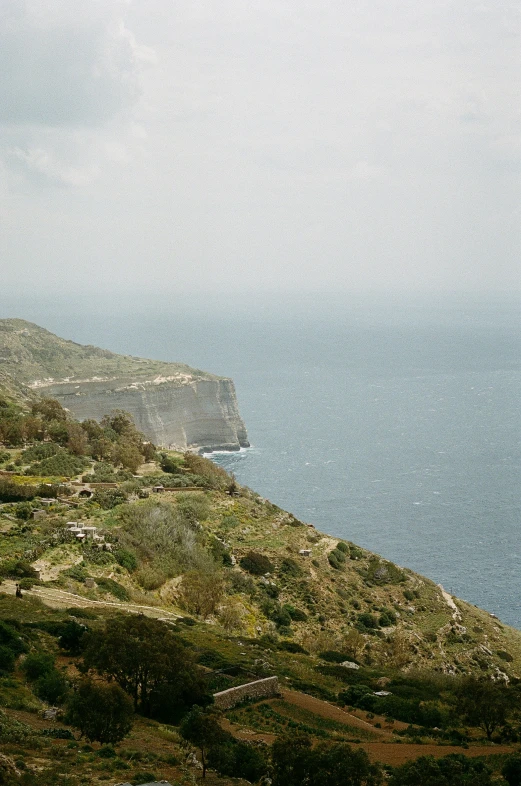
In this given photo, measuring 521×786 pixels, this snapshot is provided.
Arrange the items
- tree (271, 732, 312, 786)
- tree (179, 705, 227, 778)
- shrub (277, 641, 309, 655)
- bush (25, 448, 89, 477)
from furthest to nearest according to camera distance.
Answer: bush (25, 448, 89, 477) < shrub (277, 641, 309, 655) < tree (179, 705, 227, 778) < tree (271, 732, 312, 786)

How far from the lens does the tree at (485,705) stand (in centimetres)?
2327

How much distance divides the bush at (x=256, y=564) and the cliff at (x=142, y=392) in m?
64.5

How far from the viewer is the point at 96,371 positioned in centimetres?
11862

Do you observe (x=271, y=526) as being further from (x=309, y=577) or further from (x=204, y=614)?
(x=204, y=614)

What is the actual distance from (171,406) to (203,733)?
316 feet

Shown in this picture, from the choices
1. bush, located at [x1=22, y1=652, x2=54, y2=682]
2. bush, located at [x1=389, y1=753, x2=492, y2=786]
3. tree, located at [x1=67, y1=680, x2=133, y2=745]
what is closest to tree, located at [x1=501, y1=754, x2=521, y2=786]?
bush, located at [x1=389, y1=753, x2=492, y2=786]

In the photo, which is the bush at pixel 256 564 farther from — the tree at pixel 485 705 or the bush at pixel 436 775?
the bush at pixel 436 775

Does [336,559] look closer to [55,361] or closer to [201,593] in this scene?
[201,593]

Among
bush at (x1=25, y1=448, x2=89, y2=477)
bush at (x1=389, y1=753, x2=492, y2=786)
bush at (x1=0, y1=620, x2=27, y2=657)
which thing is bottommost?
bush at (x1=0, y1=620, x2=27, y2=657)

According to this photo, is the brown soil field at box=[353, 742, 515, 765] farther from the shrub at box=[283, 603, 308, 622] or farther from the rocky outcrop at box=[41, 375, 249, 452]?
the rocky outcrop at box=[41, 375, 249, 452]

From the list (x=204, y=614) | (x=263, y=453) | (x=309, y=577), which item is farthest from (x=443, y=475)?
(x=204, y=614)

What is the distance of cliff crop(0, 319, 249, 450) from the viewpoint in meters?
106

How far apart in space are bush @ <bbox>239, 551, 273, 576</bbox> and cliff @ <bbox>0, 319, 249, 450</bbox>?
64.5 metres

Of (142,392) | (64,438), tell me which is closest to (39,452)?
(64,438)
